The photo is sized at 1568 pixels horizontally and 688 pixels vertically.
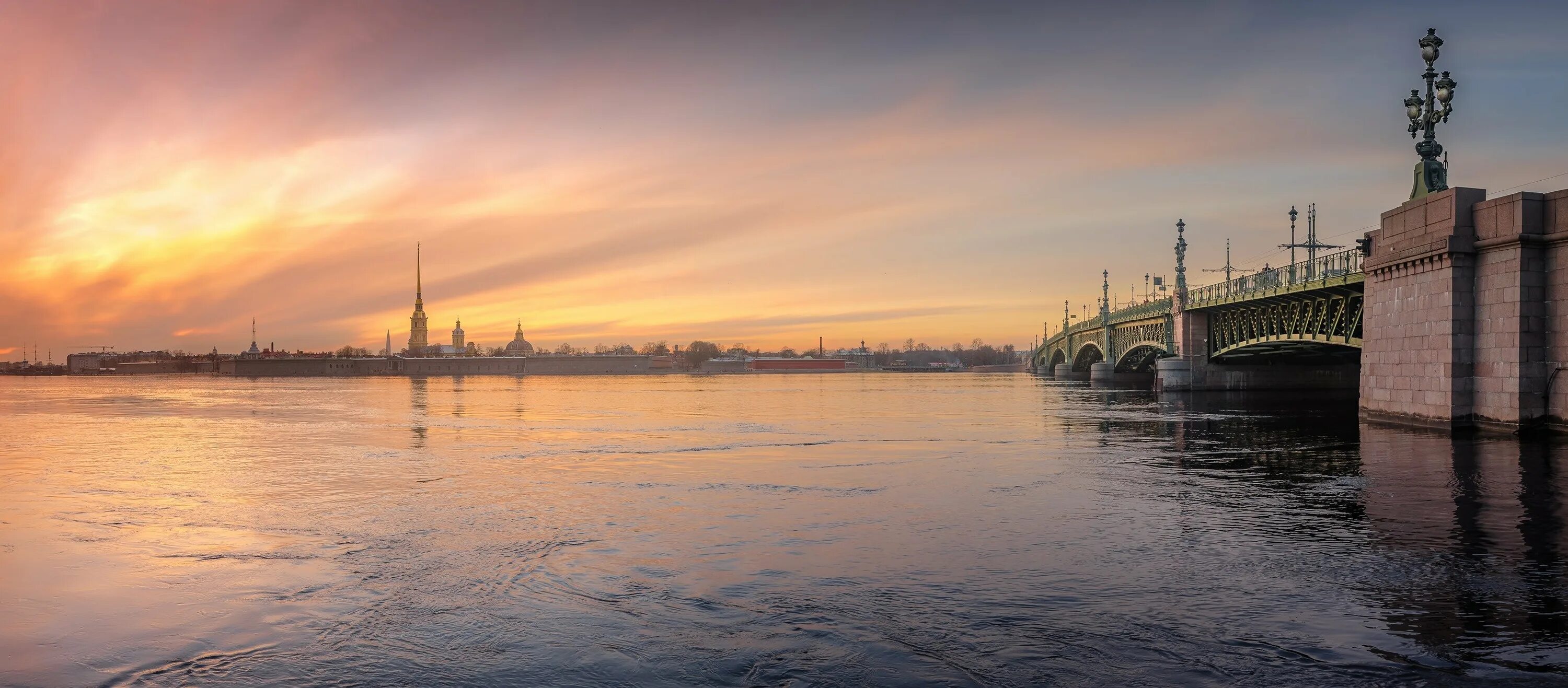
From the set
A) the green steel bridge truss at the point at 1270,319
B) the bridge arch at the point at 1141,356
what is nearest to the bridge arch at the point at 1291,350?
the green steel bridge truss at the point at 1270,319

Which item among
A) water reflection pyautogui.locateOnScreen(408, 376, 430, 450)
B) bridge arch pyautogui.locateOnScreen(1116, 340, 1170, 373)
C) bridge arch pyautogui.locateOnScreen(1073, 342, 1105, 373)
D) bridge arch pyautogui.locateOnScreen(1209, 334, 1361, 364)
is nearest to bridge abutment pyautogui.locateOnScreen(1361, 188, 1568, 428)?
bridge arch pyautogui.locateOnScreen(1209, 334, 1361, 364)

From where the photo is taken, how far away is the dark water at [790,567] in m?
7.42

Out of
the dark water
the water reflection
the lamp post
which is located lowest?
the water reflection

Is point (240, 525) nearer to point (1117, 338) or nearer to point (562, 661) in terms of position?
point (562, 661)

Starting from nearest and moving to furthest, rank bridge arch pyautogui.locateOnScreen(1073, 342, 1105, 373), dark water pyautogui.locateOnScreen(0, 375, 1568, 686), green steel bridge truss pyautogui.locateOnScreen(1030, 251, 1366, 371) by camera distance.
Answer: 1. dark water pyautogui.locateOnScreen(0, 375, 1568, 686)
2. green steel bridge truss pyautogui.locateOnScreen(1030, 251, 1366, 371)
3. bridge arch pyautogui.locateOnScreen(1073, 342, 1105, 373)

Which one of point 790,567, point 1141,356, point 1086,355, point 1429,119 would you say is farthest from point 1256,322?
point 1086,355

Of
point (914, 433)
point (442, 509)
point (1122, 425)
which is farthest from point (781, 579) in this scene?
point (1122, 425)

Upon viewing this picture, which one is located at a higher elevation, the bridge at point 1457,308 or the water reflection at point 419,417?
the bridge at point 1457,308

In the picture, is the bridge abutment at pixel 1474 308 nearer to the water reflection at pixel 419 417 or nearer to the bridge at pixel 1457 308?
the bridge at pixel 1457 308

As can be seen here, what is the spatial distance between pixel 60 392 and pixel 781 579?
9697 centimetres

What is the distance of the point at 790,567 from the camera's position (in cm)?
1084

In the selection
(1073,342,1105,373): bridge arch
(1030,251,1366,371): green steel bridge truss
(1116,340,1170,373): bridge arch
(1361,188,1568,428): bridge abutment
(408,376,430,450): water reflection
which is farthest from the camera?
(1073,342,1105,373): bridge arch

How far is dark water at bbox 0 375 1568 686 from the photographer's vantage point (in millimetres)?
7418

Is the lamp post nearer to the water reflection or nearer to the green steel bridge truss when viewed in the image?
the green steel bridge truss
